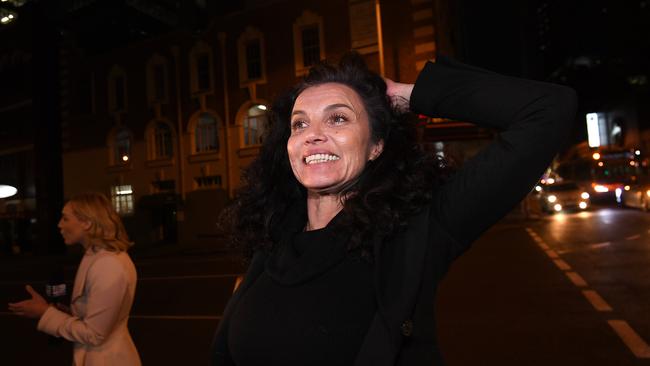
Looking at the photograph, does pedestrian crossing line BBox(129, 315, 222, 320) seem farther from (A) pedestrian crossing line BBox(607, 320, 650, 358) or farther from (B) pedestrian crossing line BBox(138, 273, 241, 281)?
(A) pedestrian crossing line BBox(607, 320, 650, 358)

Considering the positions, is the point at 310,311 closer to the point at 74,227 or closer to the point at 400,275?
the point at 400,275

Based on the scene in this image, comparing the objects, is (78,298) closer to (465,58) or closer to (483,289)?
(483,289)

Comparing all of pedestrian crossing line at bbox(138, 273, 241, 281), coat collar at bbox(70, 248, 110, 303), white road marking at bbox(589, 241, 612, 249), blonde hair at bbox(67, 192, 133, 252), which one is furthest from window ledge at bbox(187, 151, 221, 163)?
coat collar at bbox(70, 248, 110, 303)

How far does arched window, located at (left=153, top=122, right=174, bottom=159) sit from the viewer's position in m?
23.1

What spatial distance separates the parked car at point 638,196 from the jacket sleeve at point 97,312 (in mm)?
22036

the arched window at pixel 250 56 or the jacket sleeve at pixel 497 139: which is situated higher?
the arched window at pixel 250 56

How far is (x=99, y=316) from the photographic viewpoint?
276cm

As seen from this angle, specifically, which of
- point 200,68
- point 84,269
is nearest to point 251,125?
point 200,68

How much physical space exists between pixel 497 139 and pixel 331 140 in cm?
53

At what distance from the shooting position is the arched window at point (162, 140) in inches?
909

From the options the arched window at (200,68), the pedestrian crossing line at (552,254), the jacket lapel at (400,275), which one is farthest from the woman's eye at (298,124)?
the arched window at (200,68)

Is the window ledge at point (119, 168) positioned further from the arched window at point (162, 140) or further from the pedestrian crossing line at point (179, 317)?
the pedestrian crossing line at point (179, 317)

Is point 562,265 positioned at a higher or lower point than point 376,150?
lower

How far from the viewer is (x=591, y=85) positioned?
3166 centimetres
